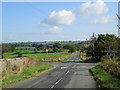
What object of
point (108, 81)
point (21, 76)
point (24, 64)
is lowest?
point (21, 76)

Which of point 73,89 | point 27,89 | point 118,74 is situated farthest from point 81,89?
point 118,74

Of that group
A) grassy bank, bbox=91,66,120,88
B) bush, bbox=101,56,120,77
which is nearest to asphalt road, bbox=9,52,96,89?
grassy bank, bbox=91,66,120,88

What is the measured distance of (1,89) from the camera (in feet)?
41.3

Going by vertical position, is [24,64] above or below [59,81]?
above

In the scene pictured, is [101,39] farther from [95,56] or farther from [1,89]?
[1,89]

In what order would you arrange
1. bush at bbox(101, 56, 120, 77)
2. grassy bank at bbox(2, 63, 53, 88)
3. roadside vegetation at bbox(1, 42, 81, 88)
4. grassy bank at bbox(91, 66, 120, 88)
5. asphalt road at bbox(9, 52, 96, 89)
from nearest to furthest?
grassy bank at bbox(91, 66, 120, 88) < asphalt road at bbox(9, 52, 96, 89) < grassy bank at bbox(2, 63, 53, 88) < bush at bbox(101, 56, 120, 77) < roadside vegetation at bbox(1, 42, 81, 88)

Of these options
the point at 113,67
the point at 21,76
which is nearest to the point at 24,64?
the point at 21,76

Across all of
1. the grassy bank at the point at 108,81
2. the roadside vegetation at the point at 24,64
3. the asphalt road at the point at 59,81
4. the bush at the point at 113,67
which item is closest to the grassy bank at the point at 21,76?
the roadside vegetation at the point at 24,64

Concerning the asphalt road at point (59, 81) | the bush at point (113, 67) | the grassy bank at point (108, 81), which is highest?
the bush at point (113, 67)

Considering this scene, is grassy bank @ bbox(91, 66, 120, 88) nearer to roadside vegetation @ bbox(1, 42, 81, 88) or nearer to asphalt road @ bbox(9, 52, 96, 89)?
asphalt road @ bbox(9, 52, 96, 89)

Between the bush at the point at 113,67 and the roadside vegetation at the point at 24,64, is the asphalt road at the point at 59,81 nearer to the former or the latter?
the roadside vegetation at the point at 24,64

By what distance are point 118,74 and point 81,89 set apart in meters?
5.44

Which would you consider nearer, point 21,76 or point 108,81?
point 108,81

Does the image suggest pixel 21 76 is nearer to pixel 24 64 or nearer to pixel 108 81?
pixel 24 64
